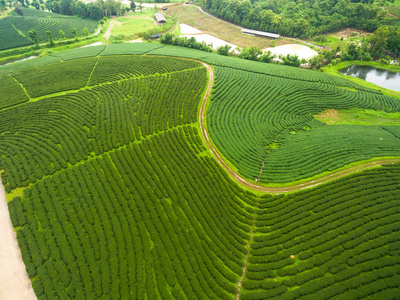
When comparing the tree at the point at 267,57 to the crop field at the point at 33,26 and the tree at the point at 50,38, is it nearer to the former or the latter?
the crop field at the point at 33,26

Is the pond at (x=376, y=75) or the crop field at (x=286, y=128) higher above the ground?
the pond at (x=376, y=75)

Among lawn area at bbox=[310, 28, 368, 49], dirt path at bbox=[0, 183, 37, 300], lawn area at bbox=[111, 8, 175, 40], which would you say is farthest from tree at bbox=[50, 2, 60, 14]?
lawn area at bbox=[310, 28, 368, 49]

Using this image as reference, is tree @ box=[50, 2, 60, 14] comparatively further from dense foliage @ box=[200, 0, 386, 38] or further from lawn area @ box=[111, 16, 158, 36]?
dense foliage @ box=[200, 0, 386, 38]

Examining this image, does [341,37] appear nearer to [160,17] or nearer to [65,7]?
[160,17]

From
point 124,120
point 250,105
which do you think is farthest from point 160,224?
point 250,105

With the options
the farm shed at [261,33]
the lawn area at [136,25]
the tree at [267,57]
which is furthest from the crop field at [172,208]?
the farm shed at [261,33]

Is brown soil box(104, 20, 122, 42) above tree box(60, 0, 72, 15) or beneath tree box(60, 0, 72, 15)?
beneath

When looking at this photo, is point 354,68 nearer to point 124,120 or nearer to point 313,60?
point 313,60
